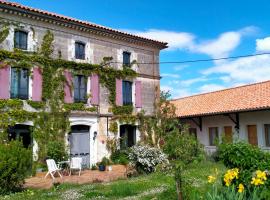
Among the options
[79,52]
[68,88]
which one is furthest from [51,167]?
[79,52]

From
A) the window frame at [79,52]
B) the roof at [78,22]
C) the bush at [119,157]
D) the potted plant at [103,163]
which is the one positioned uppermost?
the roof at [78,22]

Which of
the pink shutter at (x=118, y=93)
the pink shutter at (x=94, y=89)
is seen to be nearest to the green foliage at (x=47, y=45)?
the pink shutter at (x=94, y=89)

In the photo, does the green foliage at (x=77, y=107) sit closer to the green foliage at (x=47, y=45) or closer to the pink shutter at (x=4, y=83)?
the green foliage at (x=47, y=45)

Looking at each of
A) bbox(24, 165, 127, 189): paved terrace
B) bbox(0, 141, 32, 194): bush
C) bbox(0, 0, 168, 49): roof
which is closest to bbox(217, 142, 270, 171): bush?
bbox(0, 141, 32, 194): bush

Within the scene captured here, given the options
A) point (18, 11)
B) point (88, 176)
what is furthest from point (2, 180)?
point (18, 11)

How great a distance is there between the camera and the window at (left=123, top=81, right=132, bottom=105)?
20.3 metres

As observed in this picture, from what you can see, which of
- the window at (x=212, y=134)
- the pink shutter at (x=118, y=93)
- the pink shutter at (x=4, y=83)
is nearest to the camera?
the pink shutter at (x=4, y=83)

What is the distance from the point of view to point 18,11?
16094 millimetres

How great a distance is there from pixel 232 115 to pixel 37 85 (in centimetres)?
1235

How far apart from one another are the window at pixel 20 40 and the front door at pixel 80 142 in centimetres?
523

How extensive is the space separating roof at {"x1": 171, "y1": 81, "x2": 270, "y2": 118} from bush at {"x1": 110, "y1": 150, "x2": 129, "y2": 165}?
599 cm

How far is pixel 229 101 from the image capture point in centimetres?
2161

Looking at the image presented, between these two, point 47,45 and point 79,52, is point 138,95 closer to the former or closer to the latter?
point 79,52

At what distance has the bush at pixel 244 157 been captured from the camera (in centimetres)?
732
